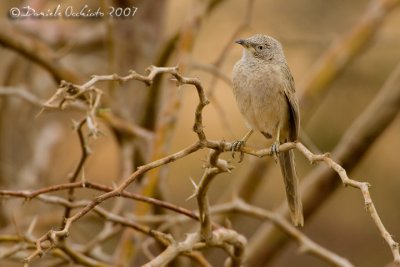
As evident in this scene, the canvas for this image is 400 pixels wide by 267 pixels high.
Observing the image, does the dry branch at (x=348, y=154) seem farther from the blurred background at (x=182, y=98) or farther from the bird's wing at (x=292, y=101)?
the bird's wing at (x=292, y=101)

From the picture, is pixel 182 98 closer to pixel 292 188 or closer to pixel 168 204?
pixel 292 188

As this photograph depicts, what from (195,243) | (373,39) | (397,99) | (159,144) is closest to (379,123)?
(397,99)

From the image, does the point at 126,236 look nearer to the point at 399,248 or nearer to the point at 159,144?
the point at 159,144

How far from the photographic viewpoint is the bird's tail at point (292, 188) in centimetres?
354

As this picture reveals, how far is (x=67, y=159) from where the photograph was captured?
8797 mm

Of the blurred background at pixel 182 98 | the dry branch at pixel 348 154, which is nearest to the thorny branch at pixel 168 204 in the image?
the blurred background at pixel 182 98

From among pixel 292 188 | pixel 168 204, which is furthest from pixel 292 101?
pixel 168 204

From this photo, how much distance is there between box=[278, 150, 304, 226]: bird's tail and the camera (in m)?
3.54

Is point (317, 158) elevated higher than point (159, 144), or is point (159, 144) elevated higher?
point (317, 158)

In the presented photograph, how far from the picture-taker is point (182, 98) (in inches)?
197

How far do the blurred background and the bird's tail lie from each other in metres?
0.49

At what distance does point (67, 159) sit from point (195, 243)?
586cm

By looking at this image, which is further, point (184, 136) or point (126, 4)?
point (184, 136)

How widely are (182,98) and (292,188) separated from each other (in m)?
1.43
